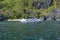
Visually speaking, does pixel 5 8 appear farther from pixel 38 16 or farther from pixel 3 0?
pixel 38 16

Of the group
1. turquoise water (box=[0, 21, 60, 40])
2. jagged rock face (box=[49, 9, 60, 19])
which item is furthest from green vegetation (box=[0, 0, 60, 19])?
turquoise water (box=[0, 21, 60, 40])

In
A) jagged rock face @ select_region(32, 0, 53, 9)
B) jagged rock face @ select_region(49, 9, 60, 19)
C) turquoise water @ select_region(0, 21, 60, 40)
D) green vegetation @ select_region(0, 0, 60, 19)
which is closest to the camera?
turquoise water @ select_region(0, 21, 60, 40)

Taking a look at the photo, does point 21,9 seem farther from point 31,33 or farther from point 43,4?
point 31,33

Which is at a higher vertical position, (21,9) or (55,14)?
(21,9)

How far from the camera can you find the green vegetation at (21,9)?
138m

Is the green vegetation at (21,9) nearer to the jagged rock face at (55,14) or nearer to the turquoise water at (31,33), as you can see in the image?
the jagged rock face at (55,14)

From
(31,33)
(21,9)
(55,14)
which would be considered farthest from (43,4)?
(31,33)

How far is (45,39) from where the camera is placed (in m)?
38.7

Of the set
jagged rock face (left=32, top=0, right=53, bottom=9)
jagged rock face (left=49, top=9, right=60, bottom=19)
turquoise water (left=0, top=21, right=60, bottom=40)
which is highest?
turquoise water (left=0, top=21, right=60, bottom=40)

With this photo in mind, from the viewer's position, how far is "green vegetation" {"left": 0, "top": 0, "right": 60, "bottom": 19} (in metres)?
138

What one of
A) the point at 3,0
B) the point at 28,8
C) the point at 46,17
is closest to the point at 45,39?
the point at 46,17

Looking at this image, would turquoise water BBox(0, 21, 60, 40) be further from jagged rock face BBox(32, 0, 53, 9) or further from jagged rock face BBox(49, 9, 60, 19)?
jagged rock face BBox(32, 0, 53, 9)

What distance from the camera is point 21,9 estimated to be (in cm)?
14338

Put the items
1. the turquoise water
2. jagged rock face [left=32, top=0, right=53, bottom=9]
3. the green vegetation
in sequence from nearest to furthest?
the turquoise water → the green vegetation → jagged rock face [left=32, top=0, right=53, bottom=9]
